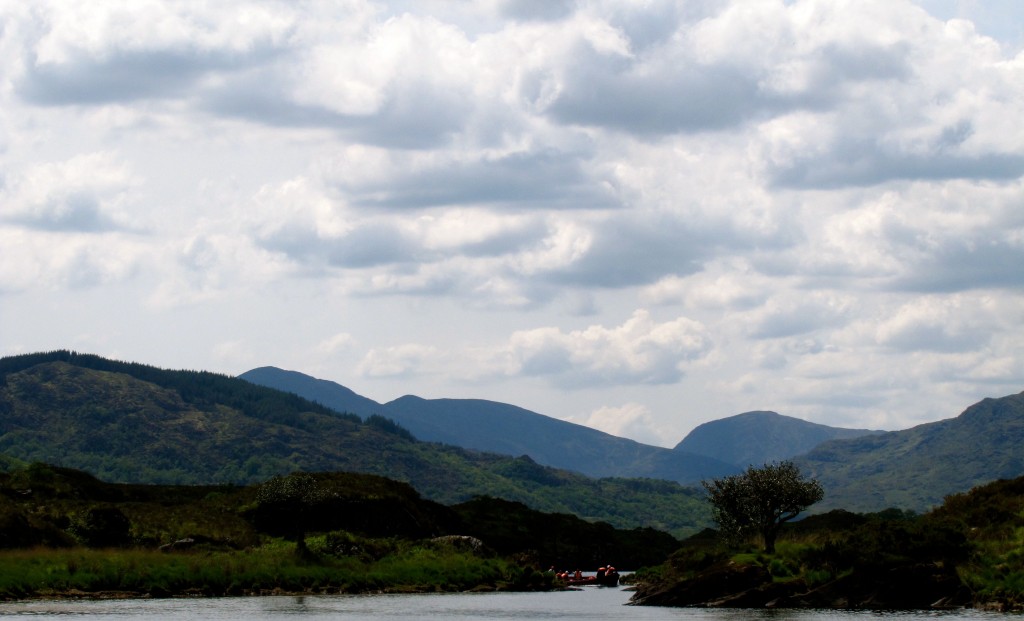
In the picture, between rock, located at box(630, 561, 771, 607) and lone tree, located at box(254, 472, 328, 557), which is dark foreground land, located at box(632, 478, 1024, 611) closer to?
rock, located at box(630, 561, 771, 607)

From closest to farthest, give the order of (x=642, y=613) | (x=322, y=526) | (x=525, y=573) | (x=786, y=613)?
(x=786, y=613), (x=642, y=613), (x=525, y=573), (x=322, y=526)

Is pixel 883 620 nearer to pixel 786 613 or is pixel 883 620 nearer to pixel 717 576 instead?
pixel 786 613

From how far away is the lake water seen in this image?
89688mm

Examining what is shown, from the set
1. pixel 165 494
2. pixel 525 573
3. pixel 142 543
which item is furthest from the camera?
pixel 165 494

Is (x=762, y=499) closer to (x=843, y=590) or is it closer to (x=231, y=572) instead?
(x=843, y=590)

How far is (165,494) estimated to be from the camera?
649 ft

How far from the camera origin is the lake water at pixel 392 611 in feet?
294

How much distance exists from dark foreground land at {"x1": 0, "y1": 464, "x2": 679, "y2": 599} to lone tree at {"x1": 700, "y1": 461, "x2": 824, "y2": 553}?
84.6ft

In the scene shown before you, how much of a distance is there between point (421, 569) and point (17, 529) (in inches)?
1529

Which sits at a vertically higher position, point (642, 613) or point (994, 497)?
point (994, 497)

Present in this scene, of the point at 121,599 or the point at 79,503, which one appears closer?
the point at 121,599

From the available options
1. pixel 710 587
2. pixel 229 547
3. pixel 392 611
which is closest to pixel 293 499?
pixel 229 547

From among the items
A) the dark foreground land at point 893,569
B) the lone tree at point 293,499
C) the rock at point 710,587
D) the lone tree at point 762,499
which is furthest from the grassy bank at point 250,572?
the dark foreground land at point 893,569

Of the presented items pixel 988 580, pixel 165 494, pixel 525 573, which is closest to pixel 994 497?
pixel 988 580
